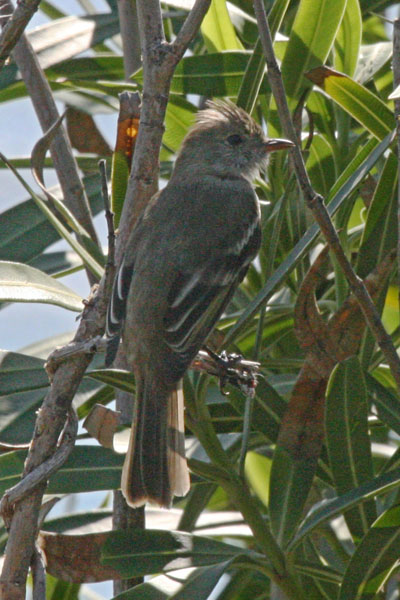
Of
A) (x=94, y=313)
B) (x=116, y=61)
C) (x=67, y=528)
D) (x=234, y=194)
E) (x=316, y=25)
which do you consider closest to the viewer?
(x=94, y=313)

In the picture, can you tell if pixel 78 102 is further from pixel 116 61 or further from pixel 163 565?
pixel 163 565

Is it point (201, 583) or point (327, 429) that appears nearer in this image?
point (201, 583)

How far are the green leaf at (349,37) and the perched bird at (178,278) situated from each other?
378 mm

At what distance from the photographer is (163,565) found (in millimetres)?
2555

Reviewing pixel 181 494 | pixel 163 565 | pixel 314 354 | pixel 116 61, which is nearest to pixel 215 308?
pixel 314 354

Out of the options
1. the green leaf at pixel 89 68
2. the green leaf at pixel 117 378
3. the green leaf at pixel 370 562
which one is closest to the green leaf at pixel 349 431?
the green leaf at pixel 370 562

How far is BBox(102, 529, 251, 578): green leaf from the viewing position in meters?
2.54

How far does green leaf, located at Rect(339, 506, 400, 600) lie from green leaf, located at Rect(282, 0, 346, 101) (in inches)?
57.0

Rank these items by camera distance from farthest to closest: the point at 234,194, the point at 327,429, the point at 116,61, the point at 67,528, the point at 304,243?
the point at 116,61 → the point at 234,194 → the point at 67,528 → the point at 327,429 → the point at 304,243

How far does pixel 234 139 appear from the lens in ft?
12.1

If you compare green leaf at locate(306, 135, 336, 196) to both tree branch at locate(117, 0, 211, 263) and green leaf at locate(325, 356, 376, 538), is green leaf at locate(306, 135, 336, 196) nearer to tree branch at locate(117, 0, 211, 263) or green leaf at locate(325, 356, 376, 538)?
green leaf at locate(325, 356, 376, 538)

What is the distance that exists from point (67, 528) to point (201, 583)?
0.53m

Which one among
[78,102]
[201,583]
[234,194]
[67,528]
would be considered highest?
[78,102]

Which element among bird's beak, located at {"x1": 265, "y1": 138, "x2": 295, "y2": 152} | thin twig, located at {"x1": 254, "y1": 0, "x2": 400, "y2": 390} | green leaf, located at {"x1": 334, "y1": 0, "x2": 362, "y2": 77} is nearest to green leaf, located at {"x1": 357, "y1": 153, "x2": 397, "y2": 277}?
bird's beak, located at {"x1": 265, "y1": 138, "x2": 295, "y2": 152}
